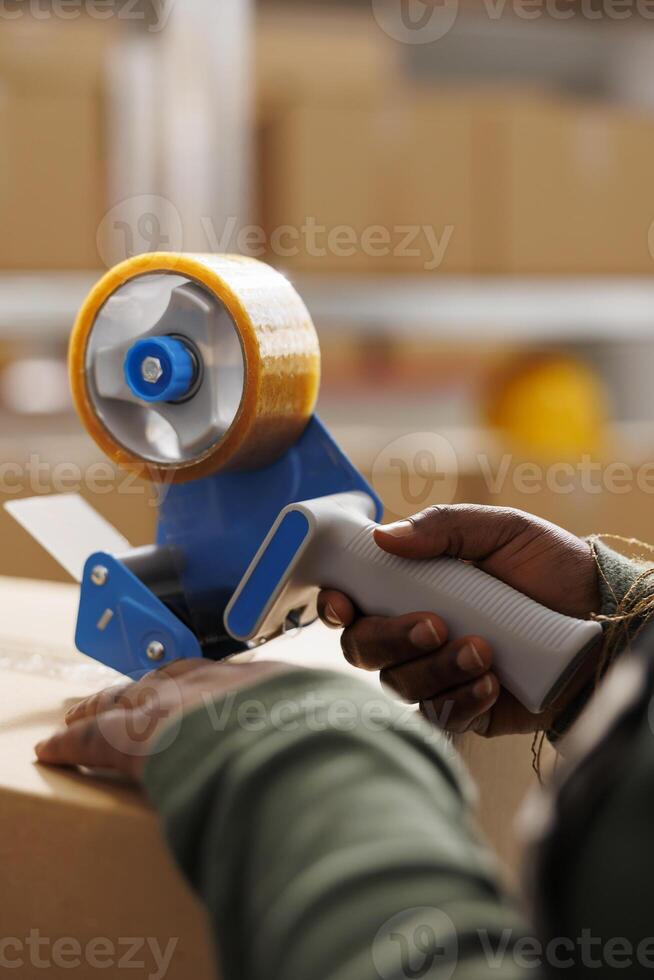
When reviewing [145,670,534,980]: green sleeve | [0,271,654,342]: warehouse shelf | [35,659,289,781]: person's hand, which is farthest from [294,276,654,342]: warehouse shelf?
[145,670,534,980]: green sleeve

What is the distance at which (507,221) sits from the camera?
217cm

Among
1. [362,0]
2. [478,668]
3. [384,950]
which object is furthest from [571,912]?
[362,0]

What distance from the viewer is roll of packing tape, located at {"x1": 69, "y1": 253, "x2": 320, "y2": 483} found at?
693mm

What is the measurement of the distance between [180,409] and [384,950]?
42 cm

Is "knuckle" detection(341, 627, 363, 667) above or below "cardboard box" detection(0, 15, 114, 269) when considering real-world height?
below

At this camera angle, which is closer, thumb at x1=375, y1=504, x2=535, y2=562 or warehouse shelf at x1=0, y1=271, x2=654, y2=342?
thumb at x1=375, y1=504, x2=535, y2=562

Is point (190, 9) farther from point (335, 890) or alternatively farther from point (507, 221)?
point (335, 890)

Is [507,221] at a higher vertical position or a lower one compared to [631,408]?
higher
